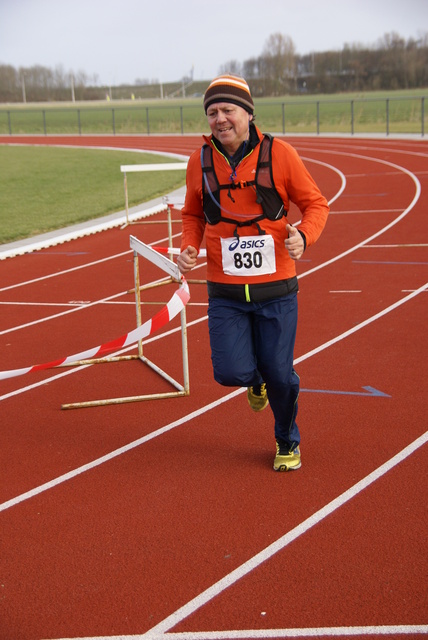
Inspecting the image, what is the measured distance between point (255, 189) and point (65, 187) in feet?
58.1

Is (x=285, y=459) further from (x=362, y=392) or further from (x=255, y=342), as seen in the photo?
(x=362, y=392)

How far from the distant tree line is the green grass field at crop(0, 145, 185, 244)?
81.5 metres

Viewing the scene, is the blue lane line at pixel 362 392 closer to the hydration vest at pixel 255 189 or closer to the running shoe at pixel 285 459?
the running shoe at pixel 285 459

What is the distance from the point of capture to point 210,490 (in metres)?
4.65

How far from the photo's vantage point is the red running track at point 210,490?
11.4 ft

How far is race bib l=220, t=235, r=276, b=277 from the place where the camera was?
4449mm

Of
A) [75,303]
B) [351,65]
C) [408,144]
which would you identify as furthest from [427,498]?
[351,65]

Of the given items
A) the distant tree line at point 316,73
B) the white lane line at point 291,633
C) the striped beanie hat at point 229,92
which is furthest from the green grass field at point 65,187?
the distant tree line at point 316,73

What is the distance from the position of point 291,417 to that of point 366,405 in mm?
1215

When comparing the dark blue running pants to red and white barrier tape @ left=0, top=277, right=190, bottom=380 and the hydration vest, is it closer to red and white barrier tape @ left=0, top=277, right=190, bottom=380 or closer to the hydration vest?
the hydration vest

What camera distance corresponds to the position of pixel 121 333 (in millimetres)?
8062

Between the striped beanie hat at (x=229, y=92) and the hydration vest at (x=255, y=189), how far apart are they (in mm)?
220

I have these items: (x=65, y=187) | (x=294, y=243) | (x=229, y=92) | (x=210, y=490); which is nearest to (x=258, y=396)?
(x=210, y=490)

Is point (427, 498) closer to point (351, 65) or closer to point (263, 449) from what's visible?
point (263, 449)
